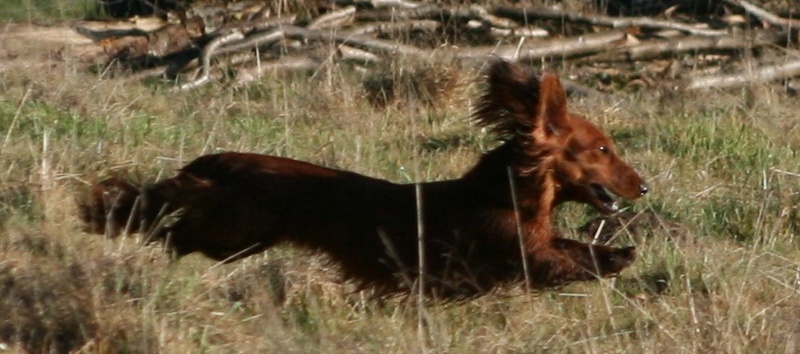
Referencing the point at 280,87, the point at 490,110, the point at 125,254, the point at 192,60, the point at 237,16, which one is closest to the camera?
the point at 125,254

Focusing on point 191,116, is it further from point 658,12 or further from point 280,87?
point 658,12

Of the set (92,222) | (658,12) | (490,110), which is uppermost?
(490,110)

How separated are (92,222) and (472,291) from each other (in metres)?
1.37

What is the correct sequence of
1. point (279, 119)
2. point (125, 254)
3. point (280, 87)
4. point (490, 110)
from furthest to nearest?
point (280, 87)
point (279, 119)
point (490, 110)
point (125, 254)

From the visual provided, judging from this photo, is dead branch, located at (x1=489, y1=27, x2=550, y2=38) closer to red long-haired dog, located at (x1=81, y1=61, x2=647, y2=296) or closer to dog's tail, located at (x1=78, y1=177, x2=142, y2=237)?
red long-haired dog, located at (x1=81, y1=61, x2=647, y2=296)

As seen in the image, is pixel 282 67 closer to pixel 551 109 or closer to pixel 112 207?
pixel 112 207

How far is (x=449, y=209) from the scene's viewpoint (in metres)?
5.15

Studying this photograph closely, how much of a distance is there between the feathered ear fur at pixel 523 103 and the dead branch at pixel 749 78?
4571 millimetres

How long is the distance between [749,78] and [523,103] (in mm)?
4757

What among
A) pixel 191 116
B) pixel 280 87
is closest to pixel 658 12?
pixel 280 87

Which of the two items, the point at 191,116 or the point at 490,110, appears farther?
the point at 191,116

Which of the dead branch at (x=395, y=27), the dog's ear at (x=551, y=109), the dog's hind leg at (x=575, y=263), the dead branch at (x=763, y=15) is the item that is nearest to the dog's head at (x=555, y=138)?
the dog's ear at (x=551, y=109)

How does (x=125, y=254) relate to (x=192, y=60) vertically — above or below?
above

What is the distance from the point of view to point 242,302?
503 centimetres
